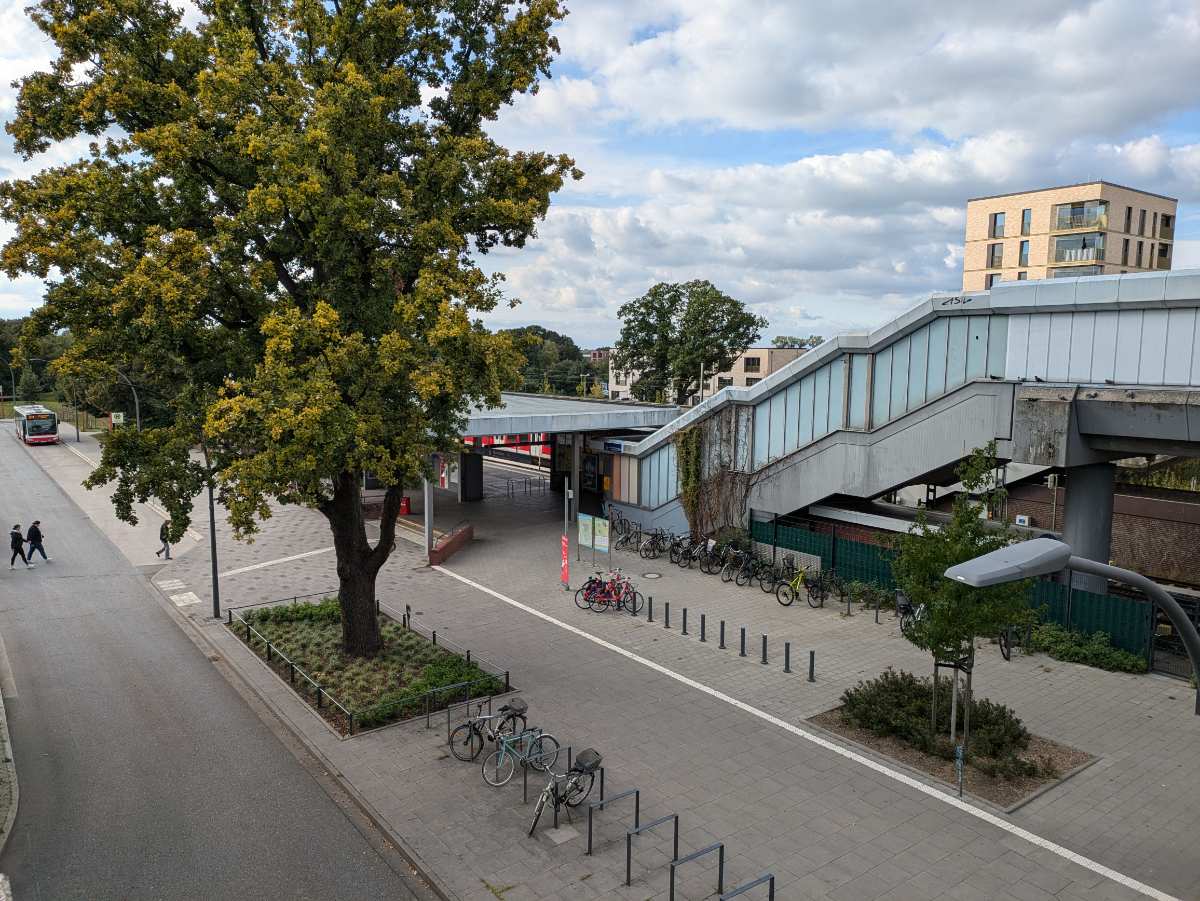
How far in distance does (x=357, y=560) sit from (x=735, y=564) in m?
11.2

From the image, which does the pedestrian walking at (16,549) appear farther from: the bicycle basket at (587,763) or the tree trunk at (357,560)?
the bicycle basket at (587,763)

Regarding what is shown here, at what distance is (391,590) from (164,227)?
11410mm

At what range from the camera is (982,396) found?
18656 mm

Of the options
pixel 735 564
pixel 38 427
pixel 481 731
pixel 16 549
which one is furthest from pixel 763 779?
pixel 38 427

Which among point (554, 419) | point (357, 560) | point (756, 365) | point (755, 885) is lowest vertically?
point (755, 885)

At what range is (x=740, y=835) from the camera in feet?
33.5

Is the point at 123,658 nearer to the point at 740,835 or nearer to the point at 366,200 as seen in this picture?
the point at 366,200

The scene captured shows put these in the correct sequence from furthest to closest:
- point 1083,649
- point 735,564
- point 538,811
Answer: point 735,564 < point 1083,649 < point 538,811

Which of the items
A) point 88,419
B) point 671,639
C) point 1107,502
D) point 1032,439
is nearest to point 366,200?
point 671,639

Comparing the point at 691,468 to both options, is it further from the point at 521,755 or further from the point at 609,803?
the point at 609,803

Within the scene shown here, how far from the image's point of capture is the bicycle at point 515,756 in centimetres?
1152

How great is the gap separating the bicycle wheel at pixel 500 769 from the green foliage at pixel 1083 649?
35.6ft

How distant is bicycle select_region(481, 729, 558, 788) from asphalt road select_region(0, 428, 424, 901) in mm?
1868

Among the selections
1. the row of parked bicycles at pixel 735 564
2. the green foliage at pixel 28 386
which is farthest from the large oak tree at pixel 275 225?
the green foliage at pixel 28 386
